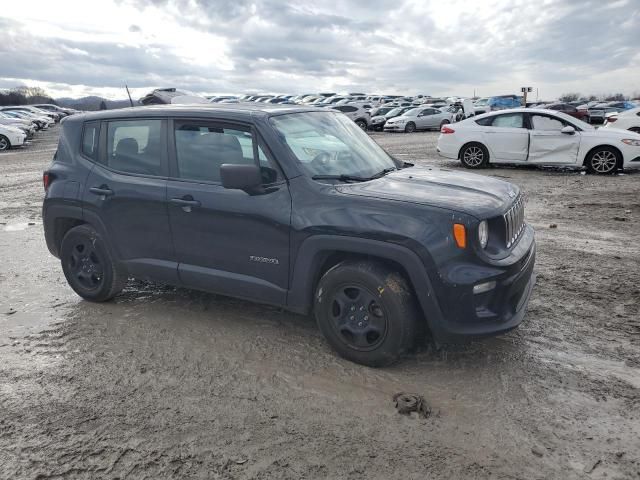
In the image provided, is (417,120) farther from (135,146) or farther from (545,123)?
(135,146)

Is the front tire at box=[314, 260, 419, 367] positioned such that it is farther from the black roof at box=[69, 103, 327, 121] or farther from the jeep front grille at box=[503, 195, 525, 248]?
the black roof at box=[69, 103, 327, 121]

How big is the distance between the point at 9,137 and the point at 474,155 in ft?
60.7

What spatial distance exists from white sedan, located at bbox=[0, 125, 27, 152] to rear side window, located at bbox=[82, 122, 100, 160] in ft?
65.4

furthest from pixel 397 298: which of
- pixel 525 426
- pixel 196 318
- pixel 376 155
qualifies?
pixel 196 318

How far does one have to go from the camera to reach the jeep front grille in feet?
12.1

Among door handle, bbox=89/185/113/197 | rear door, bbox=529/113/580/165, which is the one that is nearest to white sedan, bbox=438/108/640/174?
rear door, bbox=529/113/580/165

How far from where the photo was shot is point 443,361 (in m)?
3.80

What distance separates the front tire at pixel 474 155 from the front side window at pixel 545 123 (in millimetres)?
1256

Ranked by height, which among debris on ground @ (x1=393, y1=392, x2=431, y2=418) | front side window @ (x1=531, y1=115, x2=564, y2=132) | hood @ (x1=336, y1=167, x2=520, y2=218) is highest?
front side window @ (x1=531, y1=115, x2=564, y2=132)

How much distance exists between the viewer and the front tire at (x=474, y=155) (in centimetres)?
1320

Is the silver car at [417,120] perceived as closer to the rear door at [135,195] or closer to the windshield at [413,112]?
the windshield at [413,112]

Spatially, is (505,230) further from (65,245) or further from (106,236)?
(65,245)

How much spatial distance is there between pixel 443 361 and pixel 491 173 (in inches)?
380

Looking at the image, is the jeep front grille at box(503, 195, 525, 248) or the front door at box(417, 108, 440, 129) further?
the front door at box(417, 108, 440, 129)
